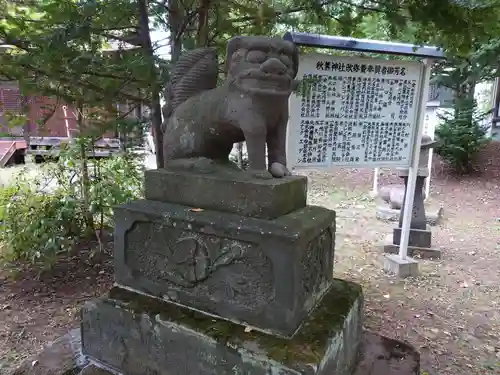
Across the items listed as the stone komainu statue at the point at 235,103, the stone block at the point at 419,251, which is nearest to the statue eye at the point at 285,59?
the stone komainu statue at the point at 235,103

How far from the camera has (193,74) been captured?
1894 millimetres

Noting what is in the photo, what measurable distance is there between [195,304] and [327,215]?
76 cm

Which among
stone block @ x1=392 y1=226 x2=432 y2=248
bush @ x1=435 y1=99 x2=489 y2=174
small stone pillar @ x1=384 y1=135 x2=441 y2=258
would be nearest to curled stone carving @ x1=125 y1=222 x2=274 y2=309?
small stone pillar @ x1=384 y1=135 x2=441 y2=258

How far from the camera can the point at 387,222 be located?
19.8 ft

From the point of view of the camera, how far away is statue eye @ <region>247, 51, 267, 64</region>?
1.58 metres

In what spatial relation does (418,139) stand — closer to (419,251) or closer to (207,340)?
(419,251)

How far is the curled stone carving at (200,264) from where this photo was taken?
5.15 ft

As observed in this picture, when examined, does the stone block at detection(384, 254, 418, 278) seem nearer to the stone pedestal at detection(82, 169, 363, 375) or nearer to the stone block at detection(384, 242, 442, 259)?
the stone block at detection(384, 242, 442, 259)

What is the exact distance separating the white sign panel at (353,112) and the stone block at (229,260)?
54.5 inches

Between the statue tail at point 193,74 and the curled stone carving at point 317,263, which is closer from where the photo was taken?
the curled stone carving at point 317,263

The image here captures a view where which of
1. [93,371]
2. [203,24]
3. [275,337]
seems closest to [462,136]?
[203,24]

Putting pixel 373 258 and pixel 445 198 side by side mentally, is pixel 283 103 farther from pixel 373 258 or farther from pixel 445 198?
pixel 445 198

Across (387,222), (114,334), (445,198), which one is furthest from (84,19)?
(445,198)

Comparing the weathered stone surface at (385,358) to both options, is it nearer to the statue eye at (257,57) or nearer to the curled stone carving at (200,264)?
the curled stone carving at (200,264)
